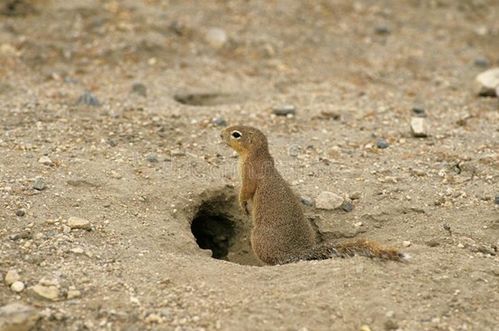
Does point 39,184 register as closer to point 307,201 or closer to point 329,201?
point 307,201

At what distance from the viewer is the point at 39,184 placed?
6.23m

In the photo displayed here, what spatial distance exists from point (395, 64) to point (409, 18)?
154cm

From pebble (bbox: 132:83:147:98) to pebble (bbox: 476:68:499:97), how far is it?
12.8 ft

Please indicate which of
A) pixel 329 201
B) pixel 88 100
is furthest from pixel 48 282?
pixel 88 100

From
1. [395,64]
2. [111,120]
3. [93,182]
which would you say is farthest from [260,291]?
[395,64]

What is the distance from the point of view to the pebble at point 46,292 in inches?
195

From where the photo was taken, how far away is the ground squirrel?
5934 mm

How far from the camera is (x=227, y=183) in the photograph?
692 centimetres

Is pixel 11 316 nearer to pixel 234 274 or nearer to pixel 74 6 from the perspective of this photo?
pixel 234 274

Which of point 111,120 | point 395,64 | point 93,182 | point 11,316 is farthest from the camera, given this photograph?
point 395,64

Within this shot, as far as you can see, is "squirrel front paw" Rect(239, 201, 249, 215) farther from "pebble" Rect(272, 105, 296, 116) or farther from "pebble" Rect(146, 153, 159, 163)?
"pebble" Rect(272, 105, 296, 116)

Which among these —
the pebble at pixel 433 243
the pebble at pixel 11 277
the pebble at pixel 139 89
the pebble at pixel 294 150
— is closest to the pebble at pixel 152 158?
the pebble at pixel 294 150

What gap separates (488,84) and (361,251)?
4409 mm

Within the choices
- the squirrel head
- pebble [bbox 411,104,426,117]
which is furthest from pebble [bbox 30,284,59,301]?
pebble [bbox 411,104,426,117]
